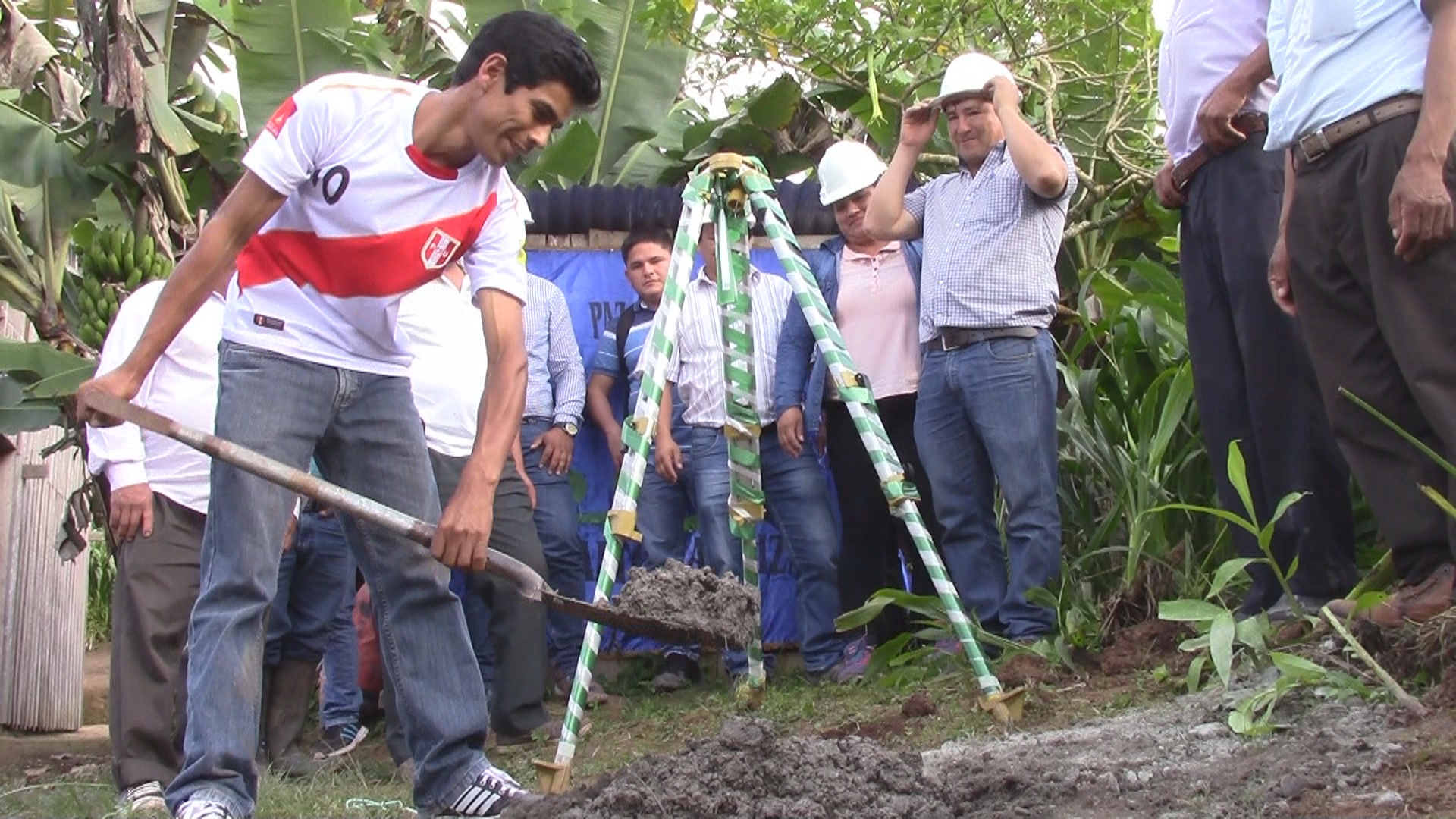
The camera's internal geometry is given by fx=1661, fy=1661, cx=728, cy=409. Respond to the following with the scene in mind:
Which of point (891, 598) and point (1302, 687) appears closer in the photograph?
point (1302, 687)

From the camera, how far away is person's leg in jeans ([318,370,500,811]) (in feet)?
13.3

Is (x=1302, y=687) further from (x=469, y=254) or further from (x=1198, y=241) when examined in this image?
(x=469, y=254)

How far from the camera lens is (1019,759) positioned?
3.92m

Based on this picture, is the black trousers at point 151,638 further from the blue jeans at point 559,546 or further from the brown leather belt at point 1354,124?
the brown leather belt at point 1354,124

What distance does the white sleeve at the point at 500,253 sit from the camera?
4.08m

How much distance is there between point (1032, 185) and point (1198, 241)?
906mm

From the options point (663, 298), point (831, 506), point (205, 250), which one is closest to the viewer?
point (205, 250)

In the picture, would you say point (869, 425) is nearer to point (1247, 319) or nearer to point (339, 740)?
point (1247, 319)

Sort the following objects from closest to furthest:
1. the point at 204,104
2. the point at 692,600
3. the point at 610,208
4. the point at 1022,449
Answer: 1. the point at 692,600
2. the point at 1022,449
3. the point at 610,208
4. the point at 204,104

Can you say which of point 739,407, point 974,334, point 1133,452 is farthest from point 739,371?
point 1133,452

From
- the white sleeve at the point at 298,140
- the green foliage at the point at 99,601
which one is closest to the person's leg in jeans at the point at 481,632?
the white sleeve at the point at 298,140

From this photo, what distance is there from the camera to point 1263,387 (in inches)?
185

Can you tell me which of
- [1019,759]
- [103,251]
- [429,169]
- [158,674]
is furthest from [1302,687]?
[103,251]

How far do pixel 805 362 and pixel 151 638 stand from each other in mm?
2785
